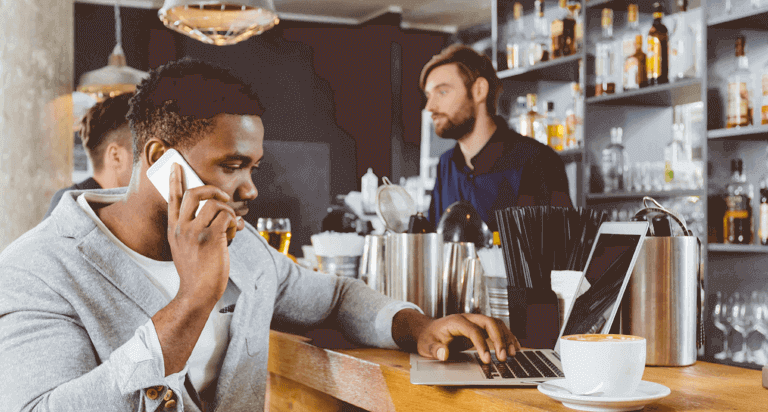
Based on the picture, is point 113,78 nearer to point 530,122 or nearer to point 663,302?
point 530,122

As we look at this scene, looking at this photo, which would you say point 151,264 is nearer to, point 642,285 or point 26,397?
point 26,397

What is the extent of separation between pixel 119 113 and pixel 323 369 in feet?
5.01

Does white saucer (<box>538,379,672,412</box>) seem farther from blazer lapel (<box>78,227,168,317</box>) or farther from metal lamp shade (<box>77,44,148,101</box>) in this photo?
metal lamp shade (<box>77,44,148,101</box>)

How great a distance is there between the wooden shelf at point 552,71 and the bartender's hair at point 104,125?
238 cm

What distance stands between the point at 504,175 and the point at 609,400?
237 cm

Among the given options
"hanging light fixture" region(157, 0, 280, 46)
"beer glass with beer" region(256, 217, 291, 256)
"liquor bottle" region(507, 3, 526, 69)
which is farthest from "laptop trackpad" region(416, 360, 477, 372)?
"liquor bottle" region(507, 3, 526, 69)

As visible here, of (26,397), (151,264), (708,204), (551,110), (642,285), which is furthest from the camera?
(551,110)

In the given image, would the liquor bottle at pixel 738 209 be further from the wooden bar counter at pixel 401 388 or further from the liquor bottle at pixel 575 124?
the wooden bar counter at pixel 401 388

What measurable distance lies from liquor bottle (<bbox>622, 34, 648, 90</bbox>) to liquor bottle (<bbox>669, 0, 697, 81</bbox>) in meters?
0.14

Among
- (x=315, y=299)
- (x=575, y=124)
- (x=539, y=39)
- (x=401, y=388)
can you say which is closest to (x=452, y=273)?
(x=315, y=299)

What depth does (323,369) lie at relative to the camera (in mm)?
1196

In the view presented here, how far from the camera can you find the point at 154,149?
1.14 m

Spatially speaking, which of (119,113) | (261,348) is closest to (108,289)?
(261,348)

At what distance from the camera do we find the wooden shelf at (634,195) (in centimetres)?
315
